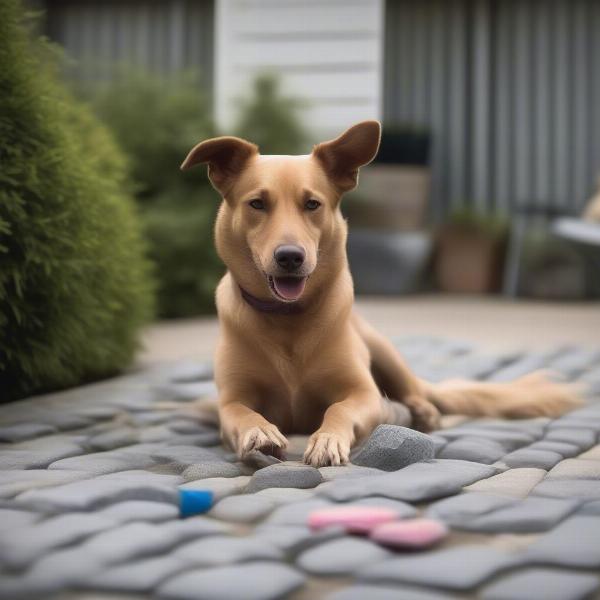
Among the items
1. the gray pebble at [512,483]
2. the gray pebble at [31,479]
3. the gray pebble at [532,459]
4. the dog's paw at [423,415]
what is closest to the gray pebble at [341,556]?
the gray pebble at [512,483]

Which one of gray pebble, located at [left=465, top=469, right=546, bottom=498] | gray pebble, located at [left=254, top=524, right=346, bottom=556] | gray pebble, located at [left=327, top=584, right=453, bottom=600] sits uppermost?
gray pebble, located at [left=327, top=584, right=453, bottom=600]

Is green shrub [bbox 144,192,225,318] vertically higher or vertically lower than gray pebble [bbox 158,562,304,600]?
lower

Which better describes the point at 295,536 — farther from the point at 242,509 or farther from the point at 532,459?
the point at 532,459

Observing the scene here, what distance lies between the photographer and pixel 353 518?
5.22 ft

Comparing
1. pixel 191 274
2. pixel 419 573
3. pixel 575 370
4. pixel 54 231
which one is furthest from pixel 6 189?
pixel 191 274

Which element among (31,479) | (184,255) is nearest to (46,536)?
(31,479)

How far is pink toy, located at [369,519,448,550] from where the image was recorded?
1.49 meters

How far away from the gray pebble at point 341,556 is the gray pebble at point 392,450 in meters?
0.60

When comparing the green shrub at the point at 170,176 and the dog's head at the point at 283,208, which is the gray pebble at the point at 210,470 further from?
the green shrub at the point at 170,176

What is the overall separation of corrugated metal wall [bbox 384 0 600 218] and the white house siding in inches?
44.0

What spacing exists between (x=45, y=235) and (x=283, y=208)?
1002 millimetres

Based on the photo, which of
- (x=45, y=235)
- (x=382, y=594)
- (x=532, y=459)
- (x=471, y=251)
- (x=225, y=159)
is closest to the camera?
(x=382, y=594)

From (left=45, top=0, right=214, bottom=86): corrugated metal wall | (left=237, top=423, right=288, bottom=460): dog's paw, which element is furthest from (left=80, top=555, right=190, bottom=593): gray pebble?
(left=45, top=0, right=214, bottom=86): corrugated metal wall

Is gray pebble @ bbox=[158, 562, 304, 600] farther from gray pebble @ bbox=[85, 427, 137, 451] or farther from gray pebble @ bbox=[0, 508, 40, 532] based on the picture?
gray pebble @ bbox=[85, 427, 137, 451]
